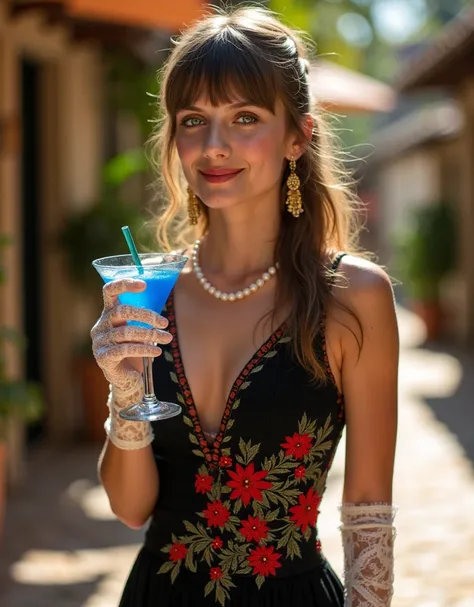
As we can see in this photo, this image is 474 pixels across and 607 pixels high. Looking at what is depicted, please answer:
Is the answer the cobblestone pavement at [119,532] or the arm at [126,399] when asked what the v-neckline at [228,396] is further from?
the cobblestone pavement at [119,532]

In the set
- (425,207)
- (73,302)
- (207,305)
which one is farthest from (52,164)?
(425,207)

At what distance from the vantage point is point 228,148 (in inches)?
76.8

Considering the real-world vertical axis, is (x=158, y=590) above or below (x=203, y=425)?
below

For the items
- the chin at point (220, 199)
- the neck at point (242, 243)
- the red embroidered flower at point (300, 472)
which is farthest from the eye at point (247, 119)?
the red embroidered flower at point (300, 472)

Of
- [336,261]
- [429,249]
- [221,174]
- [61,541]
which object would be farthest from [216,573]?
[429,249]

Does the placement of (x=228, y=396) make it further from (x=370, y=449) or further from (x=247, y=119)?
(x=247, y=119)

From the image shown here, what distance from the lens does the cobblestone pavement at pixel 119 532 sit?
445cm

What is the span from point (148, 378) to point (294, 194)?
21.8 inches

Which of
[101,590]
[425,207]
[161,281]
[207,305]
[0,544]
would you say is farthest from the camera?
[425,207]

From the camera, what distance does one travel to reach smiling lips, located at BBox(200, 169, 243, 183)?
1968mm

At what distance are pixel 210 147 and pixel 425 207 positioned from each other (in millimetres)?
13689

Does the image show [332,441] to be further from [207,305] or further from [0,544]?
[0,544]

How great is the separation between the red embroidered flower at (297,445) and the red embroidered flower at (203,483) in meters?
0.17

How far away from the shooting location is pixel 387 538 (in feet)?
6.35
